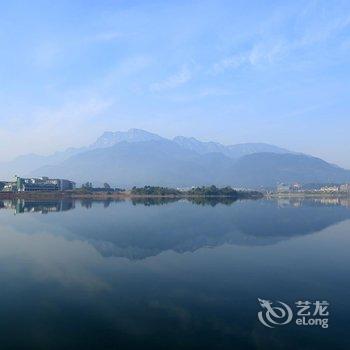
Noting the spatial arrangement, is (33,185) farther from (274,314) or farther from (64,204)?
(274,314)

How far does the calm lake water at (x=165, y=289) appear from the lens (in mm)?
6719

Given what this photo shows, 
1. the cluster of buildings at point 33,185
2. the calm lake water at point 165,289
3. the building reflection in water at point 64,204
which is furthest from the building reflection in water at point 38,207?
the cluster of buildings at point 33,185

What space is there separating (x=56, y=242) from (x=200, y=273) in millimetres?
7749

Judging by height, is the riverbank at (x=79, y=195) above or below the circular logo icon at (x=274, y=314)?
above

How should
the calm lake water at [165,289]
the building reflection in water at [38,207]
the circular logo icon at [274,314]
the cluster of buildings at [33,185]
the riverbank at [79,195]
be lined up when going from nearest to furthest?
the calm lake water at [165,289] → the circular logo icon at [274,314] → the building reflection in water at [38,207] → the riverbank at [79,195] → the cluster of buildings at [33,185]

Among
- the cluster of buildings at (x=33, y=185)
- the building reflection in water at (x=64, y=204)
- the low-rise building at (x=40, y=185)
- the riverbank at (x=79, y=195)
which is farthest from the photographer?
the low-rise building at (x=40, y=185)

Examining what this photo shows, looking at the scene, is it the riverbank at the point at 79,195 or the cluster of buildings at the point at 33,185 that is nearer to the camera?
the riverbank at the point at 79,195

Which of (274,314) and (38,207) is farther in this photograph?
(38,207)

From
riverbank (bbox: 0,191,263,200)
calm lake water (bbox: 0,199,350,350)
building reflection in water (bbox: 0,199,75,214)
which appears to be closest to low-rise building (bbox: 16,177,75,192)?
riverbank (bbox: 0,191,263,200)

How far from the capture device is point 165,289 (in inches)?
376

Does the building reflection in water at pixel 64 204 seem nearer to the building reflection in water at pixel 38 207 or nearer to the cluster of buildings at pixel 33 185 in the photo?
the building reflection in water at pixel 38 207

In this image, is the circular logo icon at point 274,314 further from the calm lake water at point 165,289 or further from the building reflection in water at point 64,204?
the building reflection in water at point 64,204

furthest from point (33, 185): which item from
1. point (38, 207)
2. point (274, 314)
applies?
point (274, 314)

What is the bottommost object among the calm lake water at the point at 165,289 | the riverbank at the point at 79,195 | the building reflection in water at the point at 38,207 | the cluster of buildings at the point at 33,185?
the calm lake water at the point at 165,289
